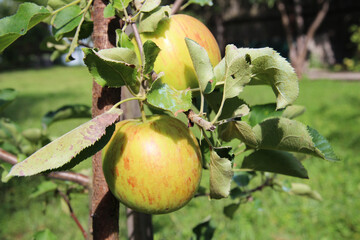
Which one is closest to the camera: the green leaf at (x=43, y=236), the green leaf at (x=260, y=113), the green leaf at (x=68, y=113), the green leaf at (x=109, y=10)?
the green leaf at (x=109, y=10)

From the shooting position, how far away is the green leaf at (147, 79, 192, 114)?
36 cm

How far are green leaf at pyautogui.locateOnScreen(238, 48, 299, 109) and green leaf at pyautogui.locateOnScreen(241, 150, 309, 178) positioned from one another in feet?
0.44

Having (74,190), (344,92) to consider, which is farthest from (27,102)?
(74,190)

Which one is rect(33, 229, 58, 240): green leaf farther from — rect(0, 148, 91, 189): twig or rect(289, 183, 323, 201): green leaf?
rect(289, 183, 323, 201): green leaf

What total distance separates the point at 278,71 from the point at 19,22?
1.01ft

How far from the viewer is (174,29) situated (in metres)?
0.46

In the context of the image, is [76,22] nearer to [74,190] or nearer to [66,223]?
[74,190]

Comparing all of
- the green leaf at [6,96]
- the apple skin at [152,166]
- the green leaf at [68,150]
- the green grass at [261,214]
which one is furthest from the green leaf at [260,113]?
the green grass at [261,214]

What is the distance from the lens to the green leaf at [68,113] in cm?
75

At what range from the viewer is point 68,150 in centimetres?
32

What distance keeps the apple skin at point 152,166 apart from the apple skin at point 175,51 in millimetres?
68

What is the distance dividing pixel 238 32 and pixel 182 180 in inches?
364

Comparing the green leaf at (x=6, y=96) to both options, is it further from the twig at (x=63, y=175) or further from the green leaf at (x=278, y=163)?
the green leaf at (x=278, y=163)

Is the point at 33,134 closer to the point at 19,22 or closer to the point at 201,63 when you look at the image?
the point at 19,22
